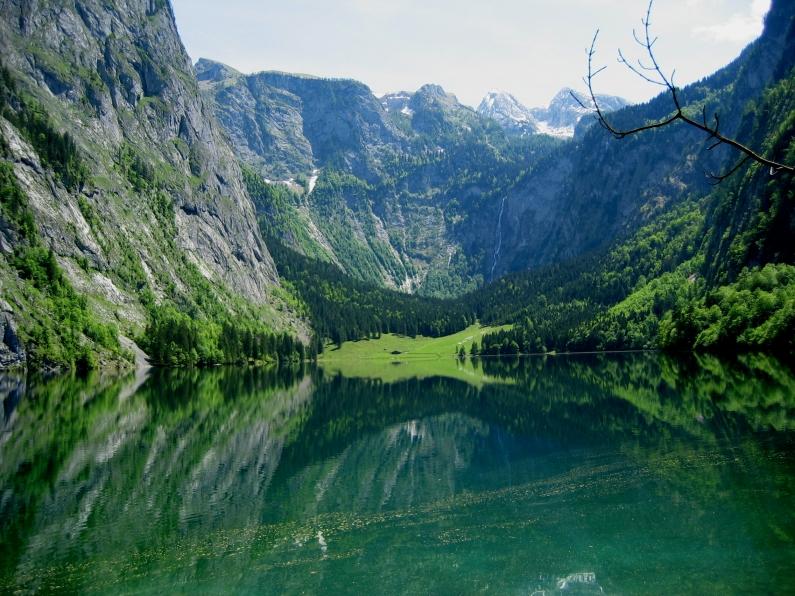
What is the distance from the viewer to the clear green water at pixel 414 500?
22.1m

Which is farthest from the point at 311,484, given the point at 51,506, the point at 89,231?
the point at 89,231

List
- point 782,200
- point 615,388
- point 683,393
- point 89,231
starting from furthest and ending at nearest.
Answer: point 89,231 → point 782,200 → point 615,388 → point 683,393

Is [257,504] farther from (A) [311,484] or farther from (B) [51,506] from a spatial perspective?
(B) [51,506]

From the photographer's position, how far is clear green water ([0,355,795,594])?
72.5 feet

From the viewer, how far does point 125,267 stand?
176 metres

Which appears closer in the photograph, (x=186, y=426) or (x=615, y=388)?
(x=186, y=426)

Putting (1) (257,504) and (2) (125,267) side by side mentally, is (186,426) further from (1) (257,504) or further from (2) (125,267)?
(2) (125,267)

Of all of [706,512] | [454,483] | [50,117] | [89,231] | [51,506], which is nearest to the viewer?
[706,512]

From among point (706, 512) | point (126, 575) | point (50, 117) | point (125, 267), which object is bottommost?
point (126, 575)

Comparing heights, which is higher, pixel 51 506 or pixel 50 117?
pixel 50 117

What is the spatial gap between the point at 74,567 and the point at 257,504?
10.3 meters

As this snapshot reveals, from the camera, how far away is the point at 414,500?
→ 32.7 meters

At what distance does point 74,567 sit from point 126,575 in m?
2.31

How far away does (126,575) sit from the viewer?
23.0 metres
